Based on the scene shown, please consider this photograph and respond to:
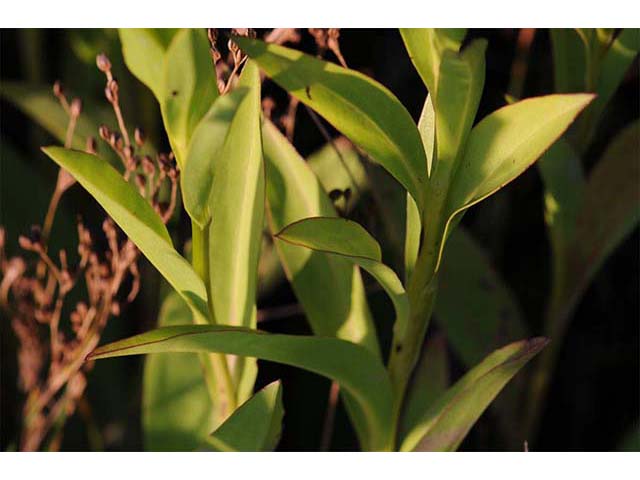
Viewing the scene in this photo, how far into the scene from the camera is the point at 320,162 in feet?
2.85

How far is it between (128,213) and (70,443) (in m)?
0.53

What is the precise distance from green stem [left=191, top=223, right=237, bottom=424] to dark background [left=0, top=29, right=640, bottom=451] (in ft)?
0.98

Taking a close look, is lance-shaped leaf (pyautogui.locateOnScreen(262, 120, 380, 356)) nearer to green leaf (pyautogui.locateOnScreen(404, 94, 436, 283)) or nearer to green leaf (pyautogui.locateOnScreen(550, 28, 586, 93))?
green leaf (pyautogui.locateOnScreen(404, 94, 436, 283))

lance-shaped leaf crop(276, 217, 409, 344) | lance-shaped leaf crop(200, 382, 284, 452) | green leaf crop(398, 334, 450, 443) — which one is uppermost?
lance-shaped leaf crop(276, 217, 409, 344)

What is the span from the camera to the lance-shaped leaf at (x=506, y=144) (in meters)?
0.46

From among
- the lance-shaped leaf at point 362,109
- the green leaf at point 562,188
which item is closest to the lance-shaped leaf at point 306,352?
the lance-shaped leaf at point 362,109

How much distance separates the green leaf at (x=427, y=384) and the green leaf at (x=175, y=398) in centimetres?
17

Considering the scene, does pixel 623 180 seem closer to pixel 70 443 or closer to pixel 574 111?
pixel 574 111

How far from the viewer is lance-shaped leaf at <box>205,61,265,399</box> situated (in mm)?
503

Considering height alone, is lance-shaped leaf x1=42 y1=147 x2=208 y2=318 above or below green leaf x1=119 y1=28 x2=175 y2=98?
below

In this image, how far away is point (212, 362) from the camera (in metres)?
0.60

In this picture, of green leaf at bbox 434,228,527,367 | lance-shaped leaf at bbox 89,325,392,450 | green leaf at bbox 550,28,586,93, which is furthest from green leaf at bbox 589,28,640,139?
lance-shaped leaf at bbox 89,325,392,450

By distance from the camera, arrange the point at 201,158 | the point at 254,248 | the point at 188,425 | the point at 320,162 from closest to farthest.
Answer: the point at 201,158
the point at 254,248
the point at 188,425
the point at 320,162
